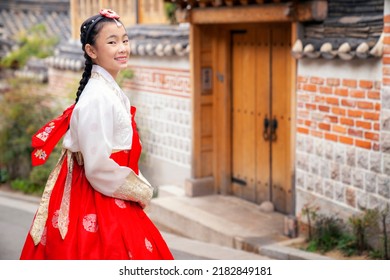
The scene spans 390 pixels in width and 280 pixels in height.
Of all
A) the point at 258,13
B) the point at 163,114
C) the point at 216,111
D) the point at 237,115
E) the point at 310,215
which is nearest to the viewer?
the point at 310,215

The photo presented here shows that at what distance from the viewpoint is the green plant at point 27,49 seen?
1406 cm

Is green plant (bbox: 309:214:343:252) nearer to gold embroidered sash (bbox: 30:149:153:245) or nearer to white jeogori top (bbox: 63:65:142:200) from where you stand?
gold embroidered sash (bbox: 30:149:153:245)

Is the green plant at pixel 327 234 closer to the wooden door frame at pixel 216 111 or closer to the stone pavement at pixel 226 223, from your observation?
the stone pavement at pixel 226 223

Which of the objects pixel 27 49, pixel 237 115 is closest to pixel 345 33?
pixel 237 115

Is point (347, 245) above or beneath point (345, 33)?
beneath

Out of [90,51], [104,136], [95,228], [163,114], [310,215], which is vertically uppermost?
[90,51]

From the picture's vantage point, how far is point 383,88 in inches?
258

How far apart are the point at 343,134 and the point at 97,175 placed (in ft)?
11.5

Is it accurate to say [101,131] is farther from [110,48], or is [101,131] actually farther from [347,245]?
[347,245]

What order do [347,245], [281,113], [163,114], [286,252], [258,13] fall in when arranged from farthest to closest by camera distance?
[163,114], [281,113], [258,13], [286,252], [347,245]

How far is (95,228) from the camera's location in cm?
421

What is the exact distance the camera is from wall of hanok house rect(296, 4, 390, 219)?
6.60 m
